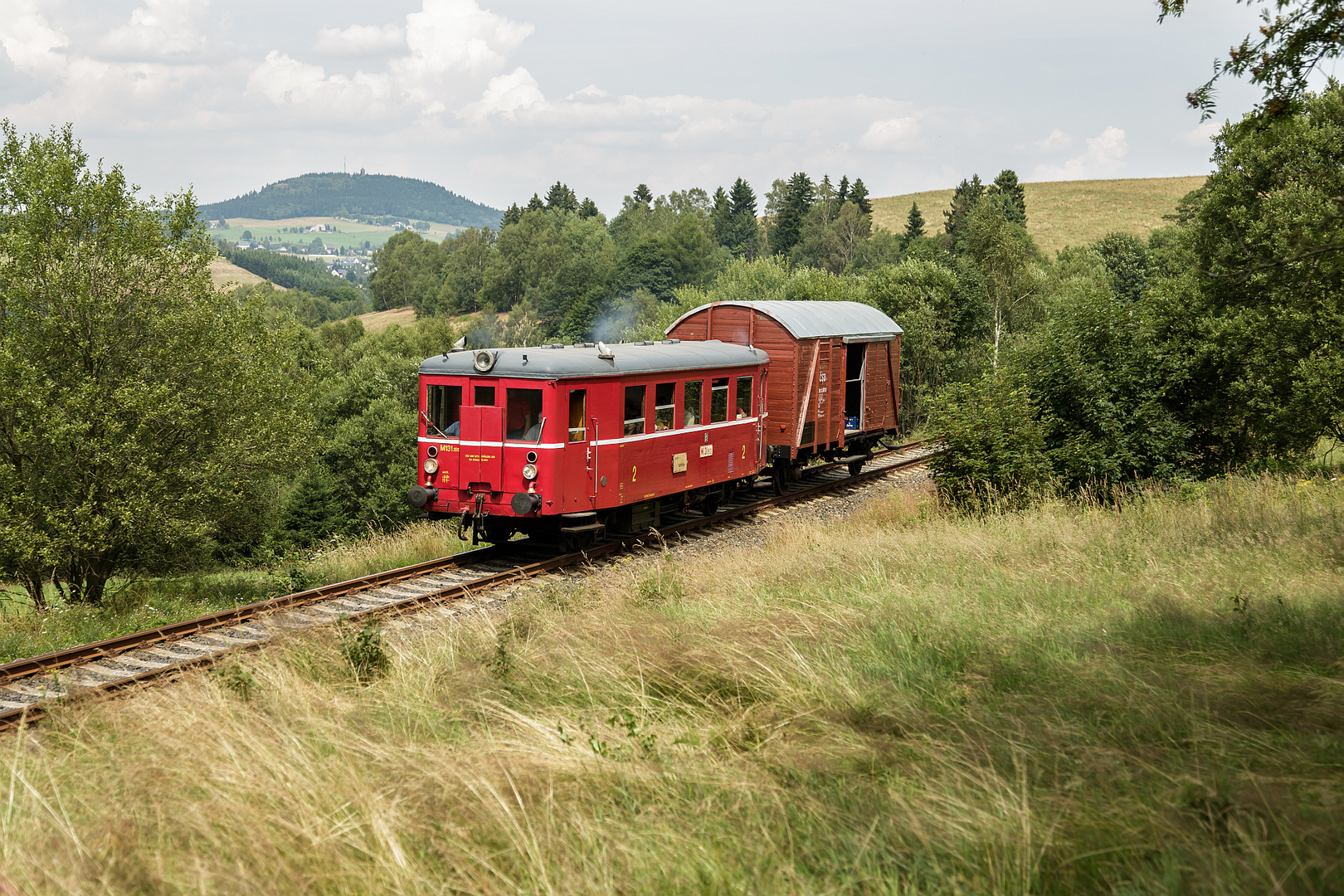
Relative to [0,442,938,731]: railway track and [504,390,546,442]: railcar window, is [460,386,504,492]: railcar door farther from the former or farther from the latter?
[0,442,938,731]: railway track

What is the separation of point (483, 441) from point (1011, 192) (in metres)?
94.8

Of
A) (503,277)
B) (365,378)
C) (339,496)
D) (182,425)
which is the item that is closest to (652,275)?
(503,277)

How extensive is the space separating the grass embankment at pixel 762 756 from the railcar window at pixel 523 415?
15.9 feet

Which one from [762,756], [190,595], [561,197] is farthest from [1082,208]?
[762,756]

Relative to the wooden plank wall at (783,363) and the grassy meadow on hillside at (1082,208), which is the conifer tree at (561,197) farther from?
the wooden plank wall at (783,363)

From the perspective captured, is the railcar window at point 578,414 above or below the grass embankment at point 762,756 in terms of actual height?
above

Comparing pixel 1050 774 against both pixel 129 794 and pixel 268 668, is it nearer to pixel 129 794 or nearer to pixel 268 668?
pixel 129 794

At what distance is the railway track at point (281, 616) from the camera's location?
8.57 meters

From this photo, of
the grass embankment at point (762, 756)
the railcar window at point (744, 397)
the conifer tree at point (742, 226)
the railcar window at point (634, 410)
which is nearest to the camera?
the grass embankment at point (762, 756)

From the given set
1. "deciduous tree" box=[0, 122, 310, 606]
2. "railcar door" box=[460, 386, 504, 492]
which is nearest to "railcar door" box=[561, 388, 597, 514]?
"railcar door" box=[460, 386, 504, 492]

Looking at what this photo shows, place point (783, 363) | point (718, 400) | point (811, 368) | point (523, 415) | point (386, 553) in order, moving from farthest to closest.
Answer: point (811, 368) < point (783, 363) < point (718, 400) < point (386, 553) < point (523, 415)

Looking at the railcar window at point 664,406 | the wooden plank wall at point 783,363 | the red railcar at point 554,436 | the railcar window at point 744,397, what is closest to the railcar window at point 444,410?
the red railcar at point 554,436

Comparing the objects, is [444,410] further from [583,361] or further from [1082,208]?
[1082,208]

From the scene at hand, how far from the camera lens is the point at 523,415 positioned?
1354cm
